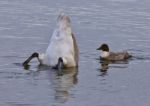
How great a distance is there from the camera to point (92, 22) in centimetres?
2897

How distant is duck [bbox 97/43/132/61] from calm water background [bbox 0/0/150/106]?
268mm

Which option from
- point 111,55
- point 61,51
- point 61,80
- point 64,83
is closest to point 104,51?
point 111,55

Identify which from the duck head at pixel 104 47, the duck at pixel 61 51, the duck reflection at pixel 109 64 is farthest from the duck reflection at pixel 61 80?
the duck head at pixel 104 47

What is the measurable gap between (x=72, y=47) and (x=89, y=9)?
39.6 feet

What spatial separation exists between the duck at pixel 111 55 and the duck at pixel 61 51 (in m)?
2.19

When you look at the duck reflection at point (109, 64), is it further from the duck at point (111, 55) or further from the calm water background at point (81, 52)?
the duck at point (111, 55)

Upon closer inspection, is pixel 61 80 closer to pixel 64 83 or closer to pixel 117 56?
pixel 64 83

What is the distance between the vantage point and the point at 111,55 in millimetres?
23297

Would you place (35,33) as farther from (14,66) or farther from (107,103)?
(107,103)

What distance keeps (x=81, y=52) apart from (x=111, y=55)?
954 millimetres

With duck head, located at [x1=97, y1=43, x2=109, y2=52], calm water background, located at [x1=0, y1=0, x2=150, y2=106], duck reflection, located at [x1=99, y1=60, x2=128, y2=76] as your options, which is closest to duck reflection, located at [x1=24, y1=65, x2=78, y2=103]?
calm water background, located at [x1=0, y1=0, x2=150, y2=106]

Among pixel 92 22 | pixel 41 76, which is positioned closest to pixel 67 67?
pixel 41 76

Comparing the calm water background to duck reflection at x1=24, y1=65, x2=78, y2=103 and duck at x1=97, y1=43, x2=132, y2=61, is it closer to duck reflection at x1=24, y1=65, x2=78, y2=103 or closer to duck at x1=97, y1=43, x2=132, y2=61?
duck reflection at x1=24, y1=65, x2=78, y2=103

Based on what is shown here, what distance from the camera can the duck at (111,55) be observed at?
22855mm
